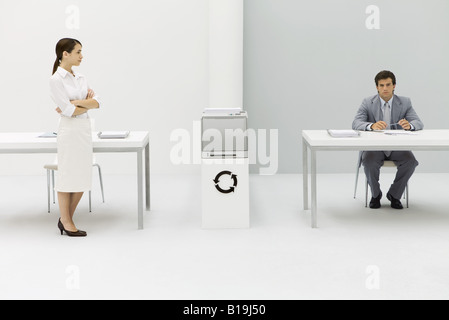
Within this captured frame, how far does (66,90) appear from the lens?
4473mm

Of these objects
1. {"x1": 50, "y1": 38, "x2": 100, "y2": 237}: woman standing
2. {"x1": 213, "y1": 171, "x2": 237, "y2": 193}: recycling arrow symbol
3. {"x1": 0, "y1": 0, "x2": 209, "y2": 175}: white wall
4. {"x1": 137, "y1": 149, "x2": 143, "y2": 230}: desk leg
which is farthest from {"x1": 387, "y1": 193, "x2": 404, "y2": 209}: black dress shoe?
{"x1": 0, "y1": 0, "x2": 209, "y2": 175}: white wall

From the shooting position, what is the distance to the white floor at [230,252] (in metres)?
3.40

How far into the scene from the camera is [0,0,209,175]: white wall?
7.32m

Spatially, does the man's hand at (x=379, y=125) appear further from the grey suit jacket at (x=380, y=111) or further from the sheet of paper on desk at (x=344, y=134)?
the sheet of paper on desk at (x=344, y=134)

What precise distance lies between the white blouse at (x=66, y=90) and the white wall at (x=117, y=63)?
2.84 m

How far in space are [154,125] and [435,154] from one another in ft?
10.7

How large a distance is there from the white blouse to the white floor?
0.91m

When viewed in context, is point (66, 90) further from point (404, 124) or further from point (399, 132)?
point (404, 124)

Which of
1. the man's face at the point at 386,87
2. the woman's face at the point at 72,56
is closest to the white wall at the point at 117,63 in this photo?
the man's face at the point at 386,87

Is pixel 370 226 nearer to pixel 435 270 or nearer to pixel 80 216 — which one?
pixel 435 270

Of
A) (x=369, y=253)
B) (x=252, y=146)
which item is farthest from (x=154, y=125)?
(x=369, y=253)

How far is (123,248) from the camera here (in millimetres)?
4234

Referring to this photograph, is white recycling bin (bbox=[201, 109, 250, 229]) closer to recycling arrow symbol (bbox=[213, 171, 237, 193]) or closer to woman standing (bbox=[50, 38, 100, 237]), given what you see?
recycling arrow symbol (bbox=[213, 171, 237, 193])

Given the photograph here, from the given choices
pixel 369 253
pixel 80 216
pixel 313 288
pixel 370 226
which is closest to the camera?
pixel 313 288
